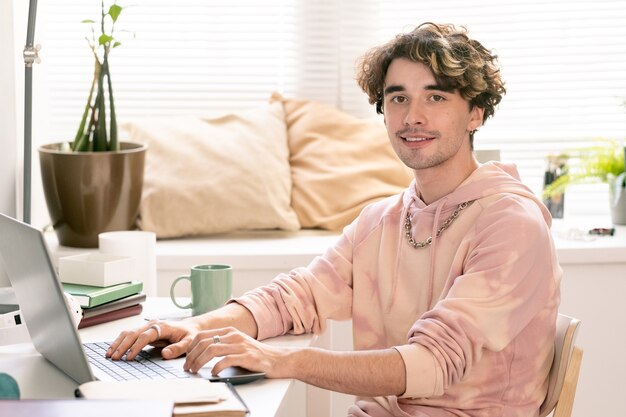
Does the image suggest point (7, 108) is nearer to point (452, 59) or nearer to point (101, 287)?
point (101, 287)

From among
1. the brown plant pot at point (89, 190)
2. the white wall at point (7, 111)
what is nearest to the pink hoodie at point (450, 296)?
the brown plant pot at point (89, 190)

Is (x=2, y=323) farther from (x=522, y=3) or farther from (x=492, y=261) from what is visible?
(x=522, y=3)

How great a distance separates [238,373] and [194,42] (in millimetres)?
2011

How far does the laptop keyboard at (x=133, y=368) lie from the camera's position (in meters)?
1.53

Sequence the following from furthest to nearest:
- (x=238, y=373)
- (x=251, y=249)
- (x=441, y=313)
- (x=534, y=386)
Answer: (x=251, y=249)
(x=534, y=386)
(x=441, y=313)
(x=238, y=373)

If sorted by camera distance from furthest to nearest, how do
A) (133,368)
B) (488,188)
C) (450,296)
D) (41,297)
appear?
(488,188), (450,296), (133,368), (41,297)

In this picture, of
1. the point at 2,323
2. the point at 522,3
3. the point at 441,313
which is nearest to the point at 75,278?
the point at 2,323

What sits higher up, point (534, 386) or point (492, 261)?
point (492, 261)

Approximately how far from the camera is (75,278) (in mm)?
1970

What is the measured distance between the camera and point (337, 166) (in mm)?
3164

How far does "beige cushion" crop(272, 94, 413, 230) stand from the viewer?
310 centimetres

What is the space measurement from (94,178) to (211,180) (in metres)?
0.42

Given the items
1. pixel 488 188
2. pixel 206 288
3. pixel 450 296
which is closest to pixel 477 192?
pixel 488 188

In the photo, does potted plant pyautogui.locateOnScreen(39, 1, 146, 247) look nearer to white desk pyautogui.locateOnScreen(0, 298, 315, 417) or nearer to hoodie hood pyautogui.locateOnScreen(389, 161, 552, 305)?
white desk pyautogui.locateOnScreen(0, 298, 315, 417)
